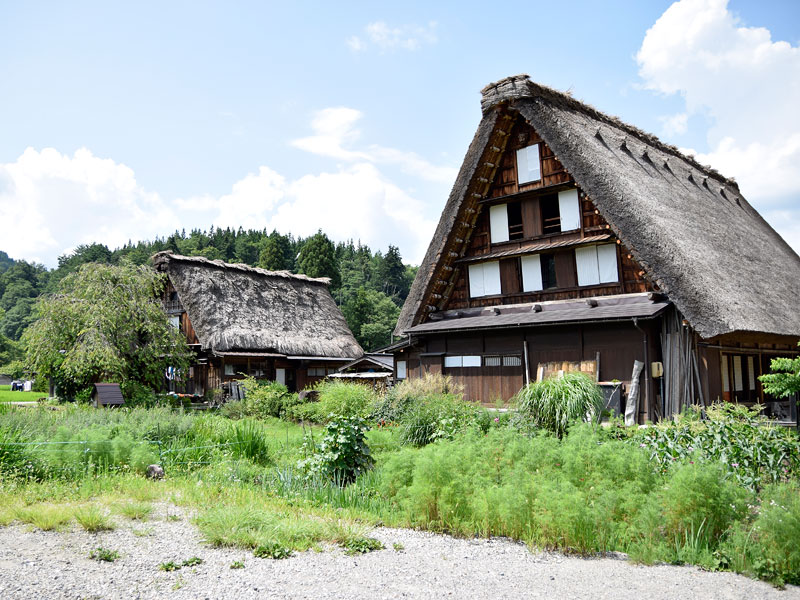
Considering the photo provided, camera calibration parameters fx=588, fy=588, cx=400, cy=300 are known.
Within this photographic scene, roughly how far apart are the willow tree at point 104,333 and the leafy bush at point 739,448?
18331mm

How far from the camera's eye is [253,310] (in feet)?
96.7

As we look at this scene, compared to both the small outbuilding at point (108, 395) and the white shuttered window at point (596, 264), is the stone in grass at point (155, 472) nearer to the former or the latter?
the small outbuilding at point (108, 395)

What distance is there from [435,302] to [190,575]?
14.3m

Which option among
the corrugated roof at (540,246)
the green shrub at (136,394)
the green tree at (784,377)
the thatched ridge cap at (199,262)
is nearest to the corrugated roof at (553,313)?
the corrugated roof at (540,246)

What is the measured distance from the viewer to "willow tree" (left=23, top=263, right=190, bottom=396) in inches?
815

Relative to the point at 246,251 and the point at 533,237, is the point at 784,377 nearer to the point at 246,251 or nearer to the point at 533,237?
the point at 533,237

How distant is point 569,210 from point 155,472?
40.1 feet

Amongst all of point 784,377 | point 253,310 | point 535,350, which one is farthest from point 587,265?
point 253,310

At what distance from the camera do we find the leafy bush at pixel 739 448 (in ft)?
22.9

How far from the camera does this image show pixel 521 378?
16.1 meters

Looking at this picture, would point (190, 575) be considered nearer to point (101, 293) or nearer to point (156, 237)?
point (101, 293)

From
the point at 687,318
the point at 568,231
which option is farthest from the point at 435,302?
the point at 687,318

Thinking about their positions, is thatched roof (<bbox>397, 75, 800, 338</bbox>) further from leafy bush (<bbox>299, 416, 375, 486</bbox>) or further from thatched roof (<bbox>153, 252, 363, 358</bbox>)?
thatched roof (<bbox>153, 252, 363, 358</bbox>)

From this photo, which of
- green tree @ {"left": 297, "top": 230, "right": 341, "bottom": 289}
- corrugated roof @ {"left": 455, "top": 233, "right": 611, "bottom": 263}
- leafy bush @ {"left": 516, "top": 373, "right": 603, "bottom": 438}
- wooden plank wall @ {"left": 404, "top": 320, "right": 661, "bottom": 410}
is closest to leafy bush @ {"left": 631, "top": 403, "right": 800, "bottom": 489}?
leafy bush @ {"left": 516, "top": 373, "right": 603, "bottom": 438}
